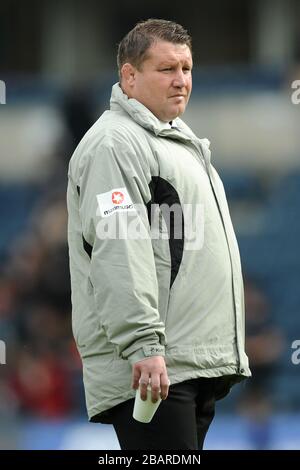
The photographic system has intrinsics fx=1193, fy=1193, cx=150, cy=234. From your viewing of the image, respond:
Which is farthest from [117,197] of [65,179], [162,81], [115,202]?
[65,179]

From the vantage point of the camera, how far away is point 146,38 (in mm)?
3543

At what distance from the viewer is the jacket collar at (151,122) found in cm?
347

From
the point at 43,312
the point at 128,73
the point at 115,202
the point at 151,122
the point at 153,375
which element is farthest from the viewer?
the point at 43,312

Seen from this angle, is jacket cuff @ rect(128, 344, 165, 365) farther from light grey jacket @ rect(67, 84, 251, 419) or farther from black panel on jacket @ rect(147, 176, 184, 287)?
black panel on jacket @ rect(147, 176, 184, 287)

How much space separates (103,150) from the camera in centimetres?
336

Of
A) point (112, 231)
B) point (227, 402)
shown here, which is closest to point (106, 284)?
point (112, 231)

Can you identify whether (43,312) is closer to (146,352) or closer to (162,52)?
(162,52)

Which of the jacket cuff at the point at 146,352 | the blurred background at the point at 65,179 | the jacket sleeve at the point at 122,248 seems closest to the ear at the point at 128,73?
the jacket sleeve at the point at 122,248

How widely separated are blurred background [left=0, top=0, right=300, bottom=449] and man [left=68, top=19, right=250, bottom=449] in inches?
151

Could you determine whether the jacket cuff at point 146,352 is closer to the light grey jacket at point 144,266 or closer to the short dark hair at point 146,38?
the light grey jacket at point 144,266

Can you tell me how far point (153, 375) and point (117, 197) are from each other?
19.8 inches

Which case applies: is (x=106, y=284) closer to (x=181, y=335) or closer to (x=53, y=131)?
(x=181, y=335)

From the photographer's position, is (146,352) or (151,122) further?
(151,122)
